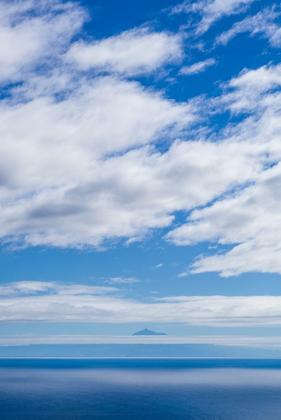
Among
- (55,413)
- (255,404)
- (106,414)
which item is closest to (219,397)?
(255,404)

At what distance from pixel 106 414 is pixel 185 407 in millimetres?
33928

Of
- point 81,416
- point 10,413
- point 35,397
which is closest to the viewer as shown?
point 81,416

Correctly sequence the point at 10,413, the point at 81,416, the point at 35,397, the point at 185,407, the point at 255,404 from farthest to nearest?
the point at 35,397 < the point at 255,404 < the point at 185,407 < the point at 10,413 < the point at 81,416

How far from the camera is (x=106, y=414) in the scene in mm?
142000

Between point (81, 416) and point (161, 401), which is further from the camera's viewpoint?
point (161, 401)

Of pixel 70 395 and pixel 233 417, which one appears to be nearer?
pixel 233 417

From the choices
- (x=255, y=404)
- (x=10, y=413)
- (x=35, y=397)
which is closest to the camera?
(x=10, y=413)

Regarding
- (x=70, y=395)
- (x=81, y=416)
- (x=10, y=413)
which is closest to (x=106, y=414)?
(x=81, y=416)

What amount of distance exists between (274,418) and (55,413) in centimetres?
7232

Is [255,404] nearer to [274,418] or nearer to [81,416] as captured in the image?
[274,418]

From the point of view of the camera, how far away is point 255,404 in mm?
172250

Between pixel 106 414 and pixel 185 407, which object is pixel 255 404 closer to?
pixel 185 407

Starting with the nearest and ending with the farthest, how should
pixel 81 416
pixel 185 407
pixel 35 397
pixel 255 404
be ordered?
pixel 81 416
pixel 185 407
pixel 255 404
pixel 35 397

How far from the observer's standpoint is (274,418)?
138000 millimetres
